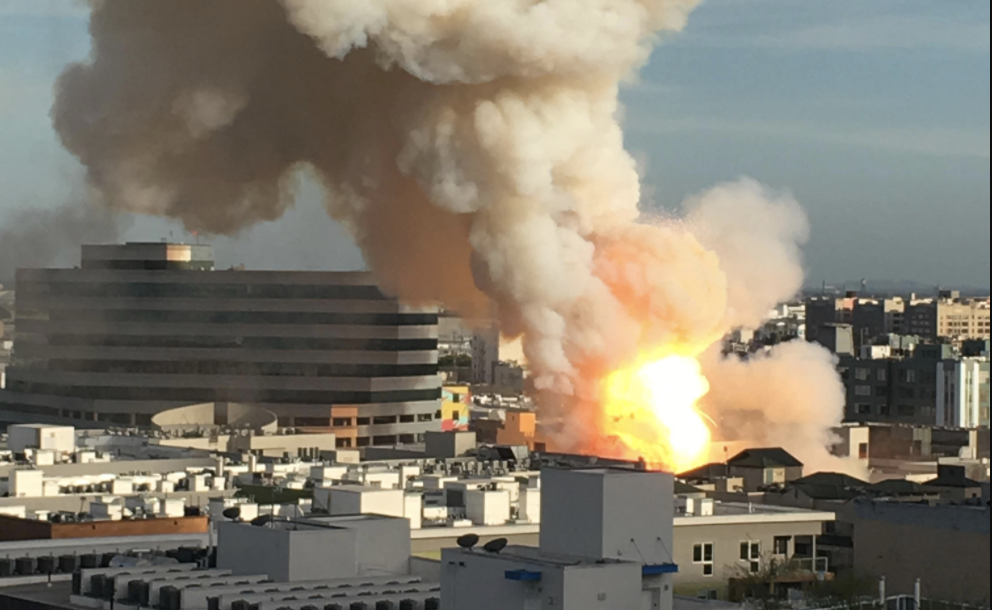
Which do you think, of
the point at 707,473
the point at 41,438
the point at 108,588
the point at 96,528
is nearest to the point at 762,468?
the point at 707,473

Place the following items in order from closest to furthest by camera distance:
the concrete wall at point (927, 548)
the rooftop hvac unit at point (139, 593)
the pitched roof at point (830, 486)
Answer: the rooftop hvac unit at point (139, 593), the concrete wall at point (927, 548), the pitched roof at point (830, 486)

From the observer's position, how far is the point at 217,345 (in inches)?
4444

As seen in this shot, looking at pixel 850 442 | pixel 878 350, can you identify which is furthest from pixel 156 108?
pixel 878 350

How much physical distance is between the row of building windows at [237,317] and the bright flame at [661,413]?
3601cm

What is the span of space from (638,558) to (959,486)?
3158 cm

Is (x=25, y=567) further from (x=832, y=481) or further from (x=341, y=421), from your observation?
(x=341, y=421)

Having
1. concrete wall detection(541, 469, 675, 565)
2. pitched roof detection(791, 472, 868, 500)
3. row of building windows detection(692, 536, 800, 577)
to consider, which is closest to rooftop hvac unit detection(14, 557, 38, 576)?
concrete wall detection(541, 469, 675, 565)

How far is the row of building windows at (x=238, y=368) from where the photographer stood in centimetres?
11056

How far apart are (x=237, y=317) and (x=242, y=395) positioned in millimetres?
3725

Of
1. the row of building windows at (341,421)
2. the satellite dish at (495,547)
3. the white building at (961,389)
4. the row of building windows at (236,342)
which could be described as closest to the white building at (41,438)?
the row of building windows at (341,421)

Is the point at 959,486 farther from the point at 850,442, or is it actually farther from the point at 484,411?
the point at 484,411

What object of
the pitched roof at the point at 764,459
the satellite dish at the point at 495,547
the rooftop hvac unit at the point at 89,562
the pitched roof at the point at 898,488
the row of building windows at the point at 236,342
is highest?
the row of building windows at the point at 236,342

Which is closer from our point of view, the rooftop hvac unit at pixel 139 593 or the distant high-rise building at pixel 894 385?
the rooftop hvac unit at pixel 139 593

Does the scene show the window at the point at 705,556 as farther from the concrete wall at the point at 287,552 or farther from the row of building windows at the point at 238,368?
the row of building windows at the point at 238,368
